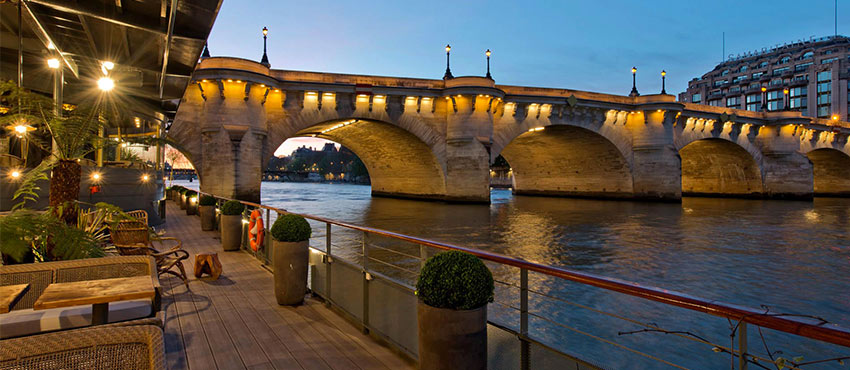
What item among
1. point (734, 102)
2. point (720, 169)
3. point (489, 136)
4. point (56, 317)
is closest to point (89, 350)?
point (56, 317)

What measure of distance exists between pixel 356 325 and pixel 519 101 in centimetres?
3587

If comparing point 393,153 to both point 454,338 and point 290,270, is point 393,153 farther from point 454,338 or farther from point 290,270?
point 454,338

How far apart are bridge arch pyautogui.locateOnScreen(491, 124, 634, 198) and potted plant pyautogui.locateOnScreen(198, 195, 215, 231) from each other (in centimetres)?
2726

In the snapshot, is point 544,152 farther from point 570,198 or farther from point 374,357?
point 374,357

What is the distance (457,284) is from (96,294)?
2.89 m

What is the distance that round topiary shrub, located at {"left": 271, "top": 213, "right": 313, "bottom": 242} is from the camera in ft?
20.8

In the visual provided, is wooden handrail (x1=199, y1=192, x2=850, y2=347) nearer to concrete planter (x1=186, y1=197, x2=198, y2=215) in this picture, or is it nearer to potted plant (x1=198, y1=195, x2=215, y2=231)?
potted plant (x1=198, y1=195, x2=215, y2=231)

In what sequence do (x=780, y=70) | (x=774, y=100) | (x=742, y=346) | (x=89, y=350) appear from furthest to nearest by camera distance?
(x=780, y=70) → (x=774, y=100) → (x=89, y=350) → (x=742, y=346)

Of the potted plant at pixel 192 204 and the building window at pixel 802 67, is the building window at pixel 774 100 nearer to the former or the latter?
the building window at pixel 802 67

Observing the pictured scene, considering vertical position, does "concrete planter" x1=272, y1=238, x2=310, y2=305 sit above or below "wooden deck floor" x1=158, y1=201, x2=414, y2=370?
above

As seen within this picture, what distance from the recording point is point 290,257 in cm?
642

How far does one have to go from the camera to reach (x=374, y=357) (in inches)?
188

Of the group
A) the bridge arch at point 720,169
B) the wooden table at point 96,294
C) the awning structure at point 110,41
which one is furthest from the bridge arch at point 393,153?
the bridge arch at point 720,169

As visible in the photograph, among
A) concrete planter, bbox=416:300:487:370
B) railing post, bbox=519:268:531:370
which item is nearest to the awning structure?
concrete planter, bbox=416:300:487:370
